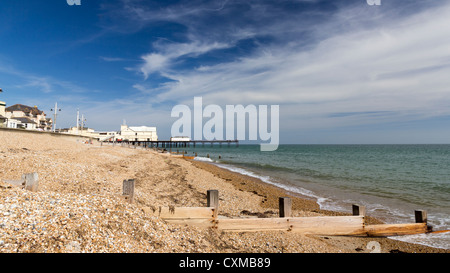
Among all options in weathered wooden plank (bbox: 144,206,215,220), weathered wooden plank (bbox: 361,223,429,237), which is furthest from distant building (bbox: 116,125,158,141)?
weathered wooden plank (bbox: 361,223,429,237)

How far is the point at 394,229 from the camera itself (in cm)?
680

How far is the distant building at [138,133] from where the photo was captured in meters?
100

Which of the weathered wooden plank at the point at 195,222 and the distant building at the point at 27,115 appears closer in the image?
the weathered wooden plank at the point at 195,222

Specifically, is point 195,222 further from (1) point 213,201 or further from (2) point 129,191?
Answer: (2) point 129,191

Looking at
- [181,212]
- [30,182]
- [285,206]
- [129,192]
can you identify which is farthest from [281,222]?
[30,182]

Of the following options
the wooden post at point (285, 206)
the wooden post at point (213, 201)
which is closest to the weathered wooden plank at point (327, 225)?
the wooden post at point (285, 206)

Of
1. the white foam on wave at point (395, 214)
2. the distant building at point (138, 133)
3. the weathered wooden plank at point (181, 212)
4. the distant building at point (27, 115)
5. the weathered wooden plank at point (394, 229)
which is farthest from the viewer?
the distant building at point (138, 133)

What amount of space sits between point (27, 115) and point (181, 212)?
81122 millimetres

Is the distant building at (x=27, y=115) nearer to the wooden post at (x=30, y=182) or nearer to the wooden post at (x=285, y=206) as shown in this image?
the wooden post at (x=30, y=182)

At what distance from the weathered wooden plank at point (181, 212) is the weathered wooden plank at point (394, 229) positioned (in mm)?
4715

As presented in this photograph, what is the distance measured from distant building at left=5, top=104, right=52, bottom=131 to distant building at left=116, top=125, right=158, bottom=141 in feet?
95.6

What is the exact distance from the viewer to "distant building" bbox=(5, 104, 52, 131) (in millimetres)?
52759
